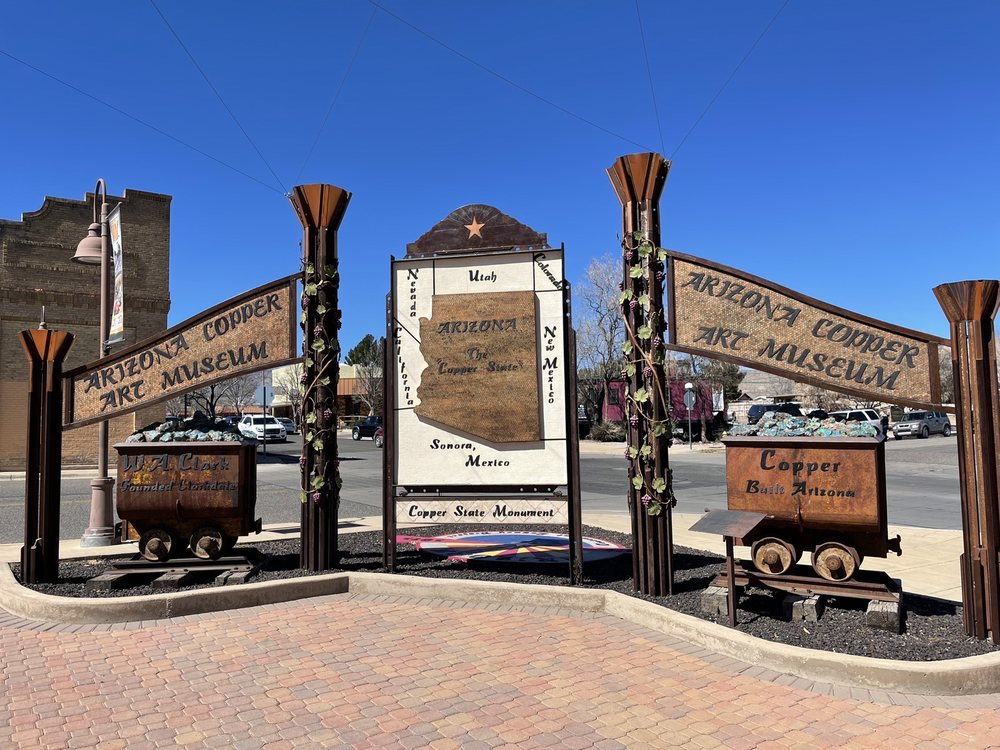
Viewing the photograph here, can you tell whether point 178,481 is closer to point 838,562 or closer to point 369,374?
point 838,562

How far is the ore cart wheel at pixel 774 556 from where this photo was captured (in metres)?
5.51

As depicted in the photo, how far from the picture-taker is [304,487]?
6.97 metres

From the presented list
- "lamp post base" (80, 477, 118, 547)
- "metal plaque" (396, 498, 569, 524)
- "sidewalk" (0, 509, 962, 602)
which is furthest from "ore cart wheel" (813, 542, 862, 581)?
"lamp post base" (80, 477, 118, 547)

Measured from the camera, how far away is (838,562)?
534 centimetres

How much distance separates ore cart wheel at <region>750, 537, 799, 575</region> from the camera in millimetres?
5512

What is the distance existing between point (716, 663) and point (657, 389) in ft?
7.57

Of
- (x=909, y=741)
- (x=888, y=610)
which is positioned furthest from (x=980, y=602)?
(x=909, y=741)

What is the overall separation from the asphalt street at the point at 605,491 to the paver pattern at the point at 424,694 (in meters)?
6.97

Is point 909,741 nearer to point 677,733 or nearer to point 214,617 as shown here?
point 677,733

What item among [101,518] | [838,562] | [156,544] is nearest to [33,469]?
[156,544]

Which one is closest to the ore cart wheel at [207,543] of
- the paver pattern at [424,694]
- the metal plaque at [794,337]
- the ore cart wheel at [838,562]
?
the paver pattern at [424,694]

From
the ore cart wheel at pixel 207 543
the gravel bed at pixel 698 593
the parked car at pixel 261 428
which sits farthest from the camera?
the parked car at pixel 261 428

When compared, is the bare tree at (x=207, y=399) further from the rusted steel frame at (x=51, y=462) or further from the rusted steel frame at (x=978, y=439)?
the rusted steel frame at (x=978, y=439)

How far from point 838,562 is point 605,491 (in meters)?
12.2
